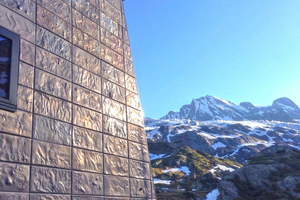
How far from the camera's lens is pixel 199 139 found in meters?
141

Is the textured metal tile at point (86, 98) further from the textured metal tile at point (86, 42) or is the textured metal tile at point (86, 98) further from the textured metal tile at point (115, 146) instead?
the textured metal tile at point (86, 42)

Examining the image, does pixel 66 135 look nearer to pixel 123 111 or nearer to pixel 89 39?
pixel 123 111

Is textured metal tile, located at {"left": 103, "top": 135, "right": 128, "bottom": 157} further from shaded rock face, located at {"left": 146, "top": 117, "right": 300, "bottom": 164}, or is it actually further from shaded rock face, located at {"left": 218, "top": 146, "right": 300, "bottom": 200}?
shaded rock face, located at {"left": 146, "top": 117, "right": 300, "bottom": 164}

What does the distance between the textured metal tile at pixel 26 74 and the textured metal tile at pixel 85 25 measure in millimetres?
2459

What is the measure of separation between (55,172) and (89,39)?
418 centimetres

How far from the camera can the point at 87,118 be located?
22.7ft

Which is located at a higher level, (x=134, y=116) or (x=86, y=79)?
(x=86, y=79)

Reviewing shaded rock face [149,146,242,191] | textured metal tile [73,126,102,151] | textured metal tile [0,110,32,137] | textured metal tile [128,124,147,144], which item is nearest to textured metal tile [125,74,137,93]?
textured metal tile [128,124,147,144]

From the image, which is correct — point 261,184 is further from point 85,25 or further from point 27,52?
point 27,52

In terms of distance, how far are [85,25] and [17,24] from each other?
8.14ft

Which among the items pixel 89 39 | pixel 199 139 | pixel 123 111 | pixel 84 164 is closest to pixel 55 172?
pixel 84 164

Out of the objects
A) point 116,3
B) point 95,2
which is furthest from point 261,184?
point 95,2

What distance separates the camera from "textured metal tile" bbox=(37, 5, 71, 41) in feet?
21.6

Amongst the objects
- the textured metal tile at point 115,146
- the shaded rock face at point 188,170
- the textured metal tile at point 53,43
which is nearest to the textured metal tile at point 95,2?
the textured metal tile at point 53,43
